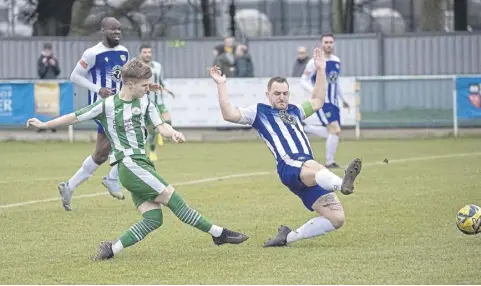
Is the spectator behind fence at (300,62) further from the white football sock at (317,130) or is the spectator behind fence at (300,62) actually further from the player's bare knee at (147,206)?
the player's bare knee at (147,206)

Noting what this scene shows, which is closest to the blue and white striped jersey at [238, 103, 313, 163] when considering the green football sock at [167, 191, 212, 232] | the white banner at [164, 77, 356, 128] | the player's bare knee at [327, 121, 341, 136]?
the green football sock at [167, 191, 212, 232]

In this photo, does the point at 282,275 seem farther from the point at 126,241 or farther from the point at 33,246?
the point at 33,246

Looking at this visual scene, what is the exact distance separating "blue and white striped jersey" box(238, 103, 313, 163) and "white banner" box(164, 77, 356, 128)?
15062mm

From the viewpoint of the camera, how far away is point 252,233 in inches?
470

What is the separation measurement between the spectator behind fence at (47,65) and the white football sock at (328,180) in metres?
18.5

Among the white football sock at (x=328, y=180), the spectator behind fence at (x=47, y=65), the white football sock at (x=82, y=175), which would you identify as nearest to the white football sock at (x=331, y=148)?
the white football sock at (x=82, y=175)

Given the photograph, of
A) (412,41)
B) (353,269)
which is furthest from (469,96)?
(353,269)

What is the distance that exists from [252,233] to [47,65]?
56.5 feet

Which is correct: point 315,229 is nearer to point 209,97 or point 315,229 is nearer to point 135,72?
point 135,72

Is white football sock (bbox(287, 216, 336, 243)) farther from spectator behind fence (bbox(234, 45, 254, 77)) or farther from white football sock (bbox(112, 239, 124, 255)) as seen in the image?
spectator behind fence (bbox(234, 45, 254, 77))

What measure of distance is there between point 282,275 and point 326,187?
1218 millimetres

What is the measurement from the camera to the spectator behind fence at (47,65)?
28297 mm

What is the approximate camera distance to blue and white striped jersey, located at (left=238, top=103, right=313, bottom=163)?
35.8ft

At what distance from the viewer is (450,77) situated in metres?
26.3
